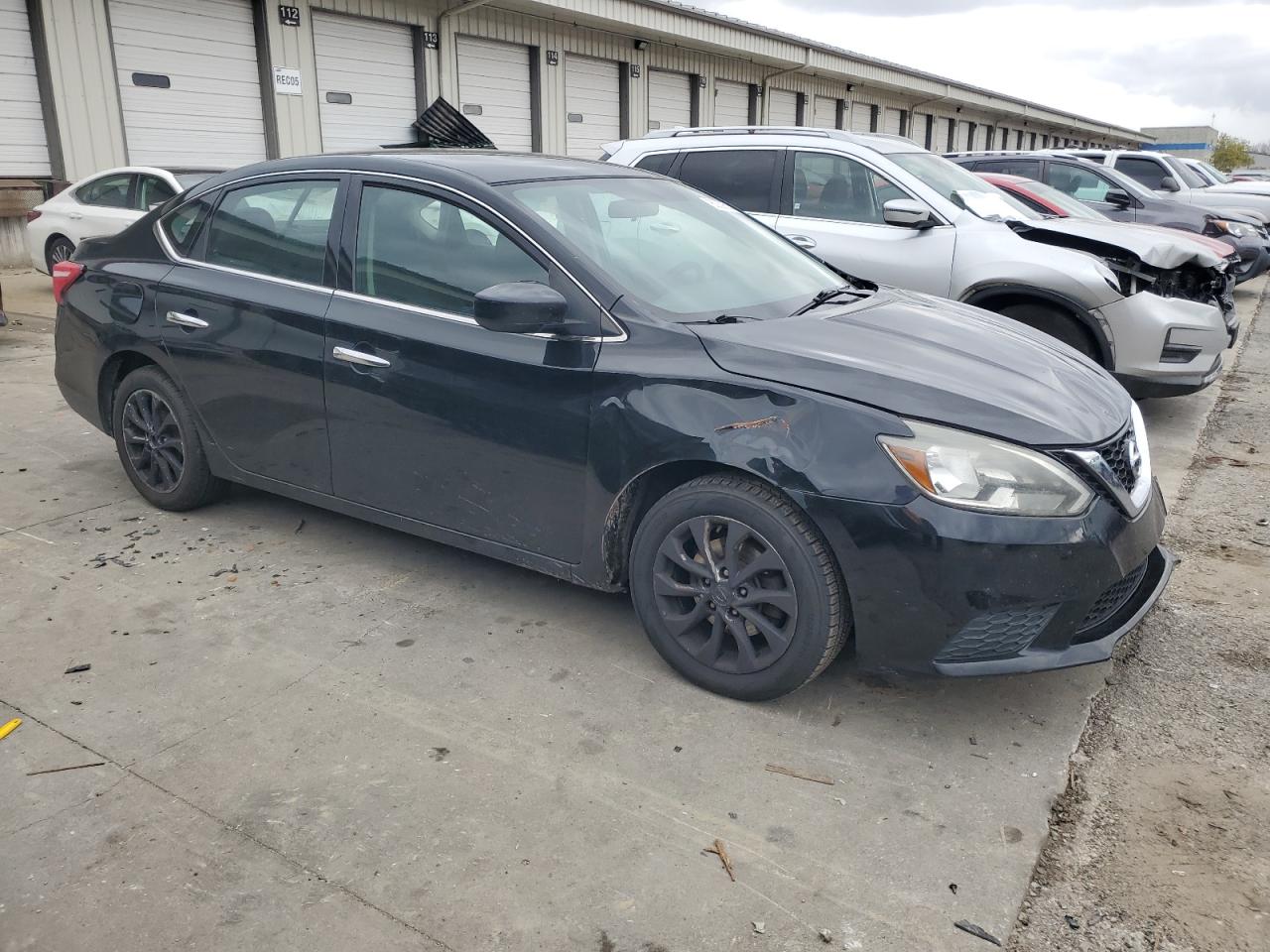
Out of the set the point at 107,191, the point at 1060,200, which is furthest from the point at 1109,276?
the point at 107,191

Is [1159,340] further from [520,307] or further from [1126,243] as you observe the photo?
[520,307]

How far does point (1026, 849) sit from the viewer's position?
2.56 m

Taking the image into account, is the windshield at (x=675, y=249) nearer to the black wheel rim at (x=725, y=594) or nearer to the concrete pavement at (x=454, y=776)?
the black wheel rim at (x=725, y=594)

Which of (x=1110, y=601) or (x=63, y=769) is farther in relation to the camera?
(x=1110, y=601)

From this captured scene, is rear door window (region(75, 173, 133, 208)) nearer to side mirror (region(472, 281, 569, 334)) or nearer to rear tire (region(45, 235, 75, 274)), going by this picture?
Answer: rear tire (region(45, 235, 75, 274))

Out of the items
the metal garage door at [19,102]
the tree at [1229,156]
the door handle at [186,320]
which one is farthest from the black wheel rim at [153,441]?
the tree at [1229,156]

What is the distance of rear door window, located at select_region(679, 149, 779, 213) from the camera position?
7.21 meters

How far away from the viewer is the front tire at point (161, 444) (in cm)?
445

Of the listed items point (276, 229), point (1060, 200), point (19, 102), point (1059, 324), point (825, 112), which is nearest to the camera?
point (276, 229)

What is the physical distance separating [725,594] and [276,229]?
2.43 m

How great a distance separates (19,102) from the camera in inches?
495

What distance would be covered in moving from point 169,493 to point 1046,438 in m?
3.71

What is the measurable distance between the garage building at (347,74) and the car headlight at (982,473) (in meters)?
13.4

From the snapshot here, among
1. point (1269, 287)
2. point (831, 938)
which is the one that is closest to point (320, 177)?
point (831, 938)
